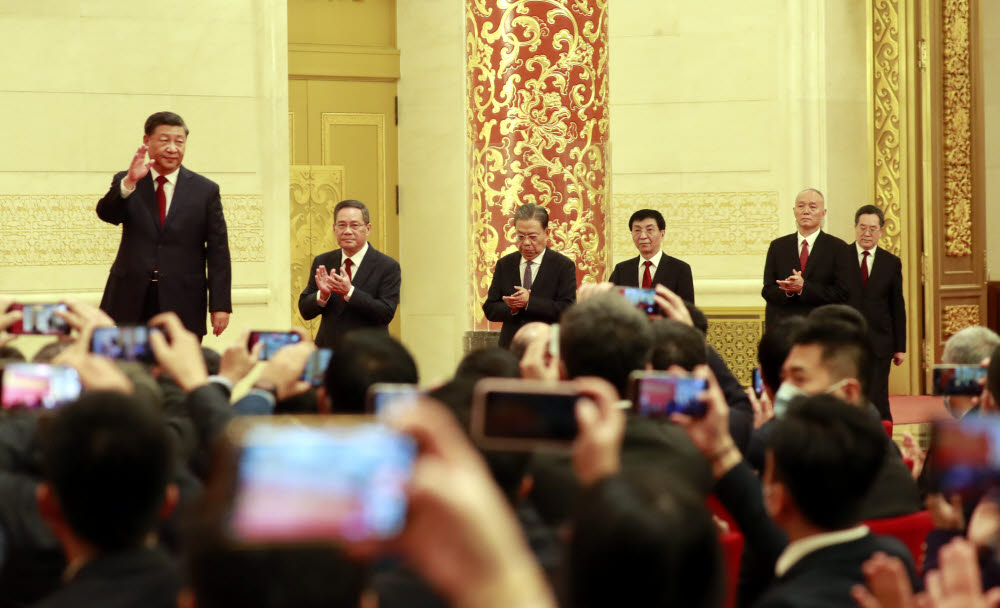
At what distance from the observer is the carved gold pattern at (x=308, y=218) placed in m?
9.20

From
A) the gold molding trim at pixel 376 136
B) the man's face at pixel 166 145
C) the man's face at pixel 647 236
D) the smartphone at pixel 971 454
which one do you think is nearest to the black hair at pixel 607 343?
the smartphone at pixel 971 454

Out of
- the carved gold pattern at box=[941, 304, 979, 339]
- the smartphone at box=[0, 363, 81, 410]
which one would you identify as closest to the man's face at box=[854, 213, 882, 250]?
the carved gold pattern at box=[941, 304, 979, 339]

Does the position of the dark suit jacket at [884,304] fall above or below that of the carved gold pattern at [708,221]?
below

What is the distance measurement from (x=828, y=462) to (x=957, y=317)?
26.1ft

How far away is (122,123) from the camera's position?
24.8 feet

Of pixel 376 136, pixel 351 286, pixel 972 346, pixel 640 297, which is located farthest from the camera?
pixel 376 136

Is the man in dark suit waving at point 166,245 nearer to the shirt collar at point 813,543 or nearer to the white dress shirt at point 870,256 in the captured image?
the shirt collar at point 813,543

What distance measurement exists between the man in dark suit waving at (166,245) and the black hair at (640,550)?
420 centimetres

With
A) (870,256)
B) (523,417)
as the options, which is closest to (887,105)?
(870,256)

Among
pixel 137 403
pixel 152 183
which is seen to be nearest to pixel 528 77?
pixel 152 183

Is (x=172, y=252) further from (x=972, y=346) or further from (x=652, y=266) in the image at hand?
(x=972, y=346)

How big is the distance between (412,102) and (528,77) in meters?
3.08

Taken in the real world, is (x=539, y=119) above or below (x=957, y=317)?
above

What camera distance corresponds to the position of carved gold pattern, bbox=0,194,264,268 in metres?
7.30
